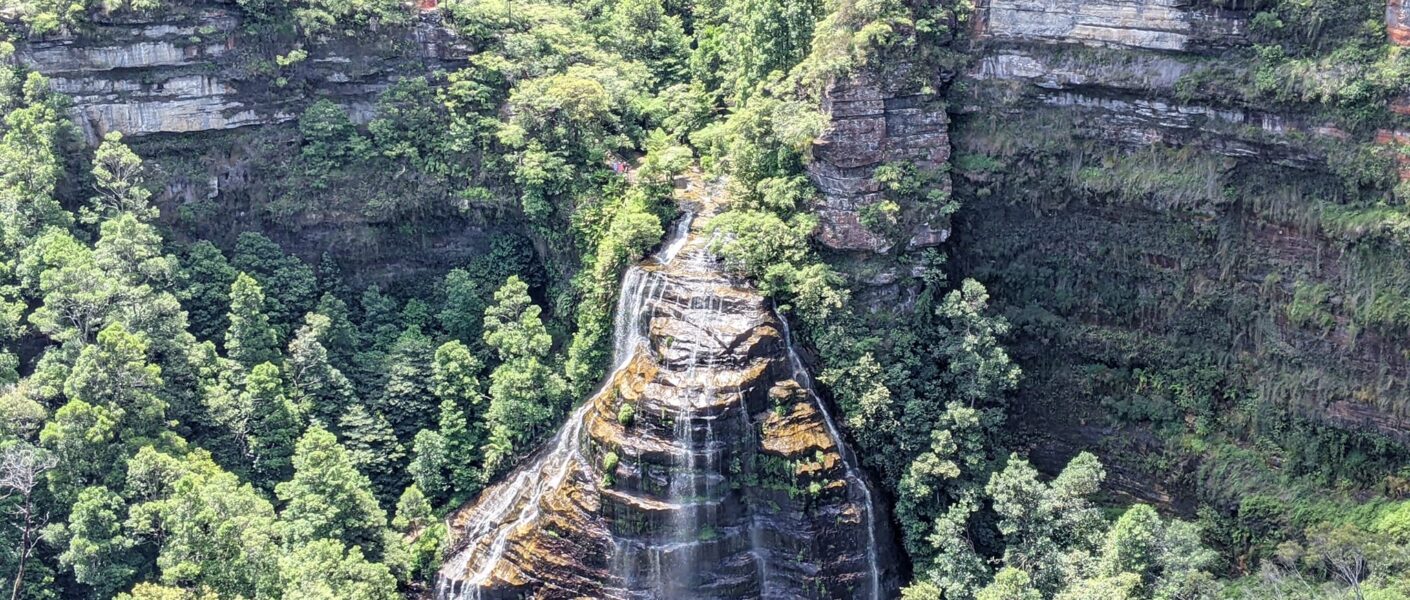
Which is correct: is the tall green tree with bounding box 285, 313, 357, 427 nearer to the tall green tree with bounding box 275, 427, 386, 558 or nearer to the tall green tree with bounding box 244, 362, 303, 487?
the tall green tree with bounding box 244, 362, 303, 487

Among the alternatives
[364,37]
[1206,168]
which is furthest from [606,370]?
[1206,168]

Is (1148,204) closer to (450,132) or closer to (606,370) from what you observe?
(606,370)

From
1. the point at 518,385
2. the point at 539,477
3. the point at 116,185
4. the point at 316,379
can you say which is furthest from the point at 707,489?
the point at 116,185

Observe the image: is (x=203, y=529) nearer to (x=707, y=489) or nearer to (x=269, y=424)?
(x=269, y=424)

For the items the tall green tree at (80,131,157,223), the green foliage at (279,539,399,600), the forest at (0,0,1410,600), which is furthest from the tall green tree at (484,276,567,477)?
the tall green tree at (80,131,157,223)

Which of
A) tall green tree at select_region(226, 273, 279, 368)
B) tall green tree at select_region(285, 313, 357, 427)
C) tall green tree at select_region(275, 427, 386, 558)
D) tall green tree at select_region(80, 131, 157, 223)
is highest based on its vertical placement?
tall green tree at select_region(80, 131, 157, 223)

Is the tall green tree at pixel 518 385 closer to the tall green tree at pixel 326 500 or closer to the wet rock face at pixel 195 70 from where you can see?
the tall green tree at pixel 326 500

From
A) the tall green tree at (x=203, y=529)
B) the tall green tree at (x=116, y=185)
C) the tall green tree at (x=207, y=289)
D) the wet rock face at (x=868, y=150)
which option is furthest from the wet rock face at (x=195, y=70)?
the wet rock face at (x=868, y=150)
